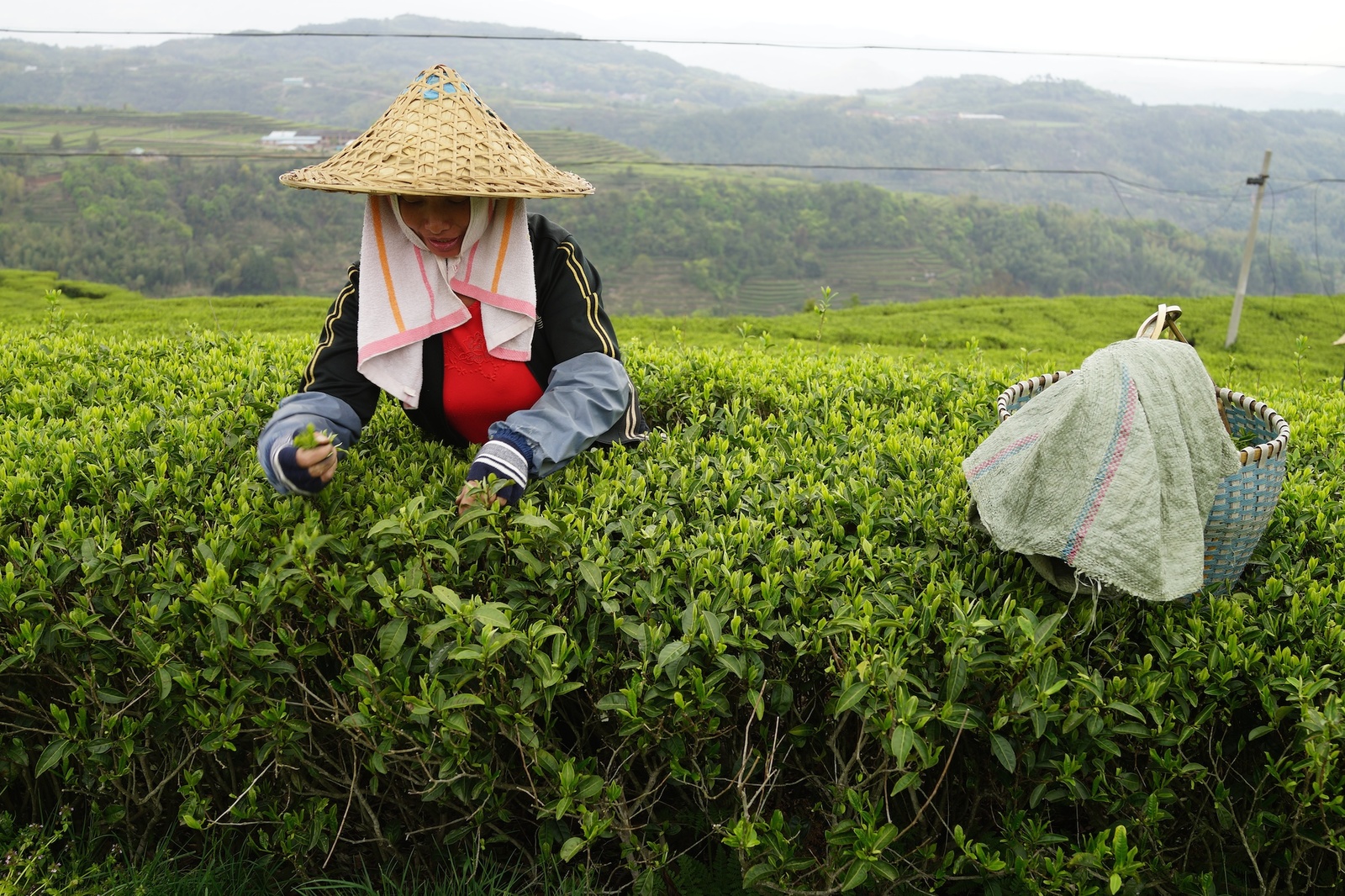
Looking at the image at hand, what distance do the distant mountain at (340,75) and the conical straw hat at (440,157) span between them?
81327 mm

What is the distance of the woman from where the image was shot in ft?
7.64

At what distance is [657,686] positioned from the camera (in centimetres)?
198

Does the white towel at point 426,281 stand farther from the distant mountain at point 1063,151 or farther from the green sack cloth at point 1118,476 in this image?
the distant mountain at point 1063,151

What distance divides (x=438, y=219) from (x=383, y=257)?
0.20m

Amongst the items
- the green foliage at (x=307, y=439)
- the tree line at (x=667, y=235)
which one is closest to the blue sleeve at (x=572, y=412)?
the green foliage at (x=307, y=439)

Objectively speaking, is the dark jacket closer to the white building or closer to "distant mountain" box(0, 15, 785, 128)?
the white building

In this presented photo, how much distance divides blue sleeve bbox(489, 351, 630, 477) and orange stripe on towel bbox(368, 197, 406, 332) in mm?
407

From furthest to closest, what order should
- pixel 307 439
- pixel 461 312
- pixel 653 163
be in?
pixel 653 163 < pixel 461 312 < pixel 307 439

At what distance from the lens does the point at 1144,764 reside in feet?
7.02

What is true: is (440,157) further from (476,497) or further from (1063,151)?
(1063,151)

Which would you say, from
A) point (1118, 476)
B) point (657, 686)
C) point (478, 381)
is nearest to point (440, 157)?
point (478, 381)

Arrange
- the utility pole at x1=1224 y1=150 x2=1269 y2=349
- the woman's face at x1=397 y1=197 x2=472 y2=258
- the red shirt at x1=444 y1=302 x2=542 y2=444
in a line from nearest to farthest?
the woman's face at x1=397 y1=197 x2=472 y2=258 < the red shirt at x1=444 y1=302 x2=542 y2=444 < the utility pole at x1=1224 y1=150 x2=1269 y2=349

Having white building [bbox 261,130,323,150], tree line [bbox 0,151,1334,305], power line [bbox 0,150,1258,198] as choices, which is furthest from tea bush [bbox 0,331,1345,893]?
white building [bbox 261,130,323,150]

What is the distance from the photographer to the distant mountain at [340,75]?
348ft
